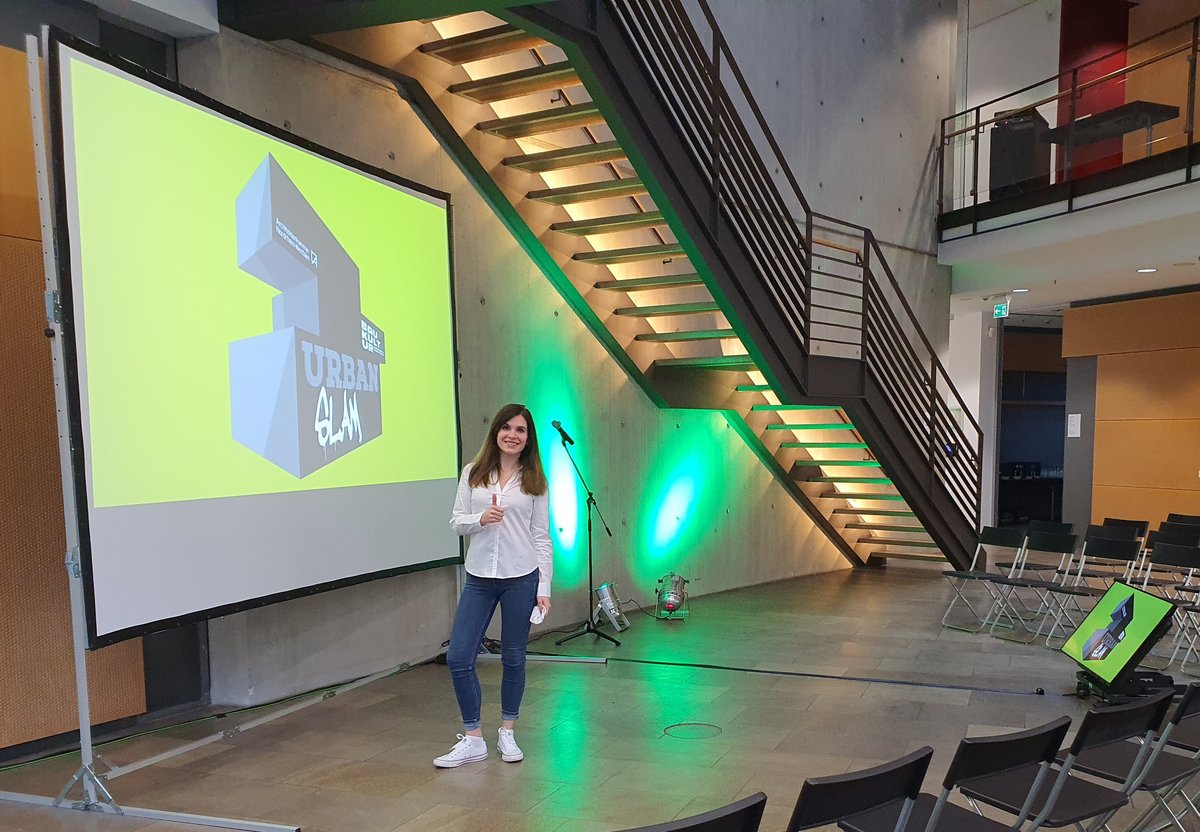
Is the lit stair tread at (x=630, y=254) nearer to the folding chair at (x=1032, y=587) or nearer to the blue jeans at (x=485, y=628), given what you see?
the blue jeans at (x=485, y=628)

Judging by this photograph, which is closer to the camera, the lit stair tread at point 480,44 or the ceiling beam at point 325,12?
the ceiling beam at point 325,12

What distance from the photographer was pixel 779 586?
9.20 metres

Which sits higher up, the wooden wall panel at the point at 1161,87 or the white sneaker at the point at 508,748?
the wooden wall panel at the point at 1161,87

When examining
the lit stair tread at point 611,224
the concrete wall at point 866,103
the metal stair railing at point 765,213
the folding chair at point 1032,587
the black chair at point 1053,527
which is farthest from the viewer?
the concrete wall at point 866,103

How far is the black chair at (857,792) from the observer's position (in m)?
2.18

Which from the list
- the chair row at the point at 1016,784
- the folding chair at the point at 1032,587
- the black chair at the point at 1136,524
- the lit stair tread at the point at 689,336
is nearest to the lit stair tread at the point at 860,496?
the folding chair at the point at 1032,587

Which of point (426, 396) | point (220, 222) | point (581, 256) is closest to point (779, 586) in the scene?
point (581, 256)

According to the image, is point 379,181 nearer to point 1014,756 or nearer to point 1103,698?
point 1014,756

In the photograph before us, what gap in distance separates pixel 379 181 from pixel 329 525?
199 cm

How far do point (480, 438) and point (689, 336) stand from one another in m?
1.88

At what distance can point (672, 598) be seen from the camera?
746cm

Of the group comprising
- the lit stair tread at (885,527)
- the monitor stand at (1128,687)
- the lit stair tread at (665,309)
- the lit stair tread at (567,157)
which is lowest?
the lit stair tread at (885,527)

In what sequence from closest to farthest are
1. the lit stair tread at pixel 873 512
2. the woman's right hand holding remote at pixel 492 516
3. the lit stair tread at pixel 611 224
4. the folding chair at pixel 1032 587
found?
the woman's right hand holding remote at pixel 492 516 < the lit stair tread at pixel 611 224 < the folding chair at pixel 1032 587 < the lit stair tread at pixel 873 512

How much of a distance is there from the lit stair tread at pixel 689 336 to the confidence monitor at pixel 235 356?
6.78ft
